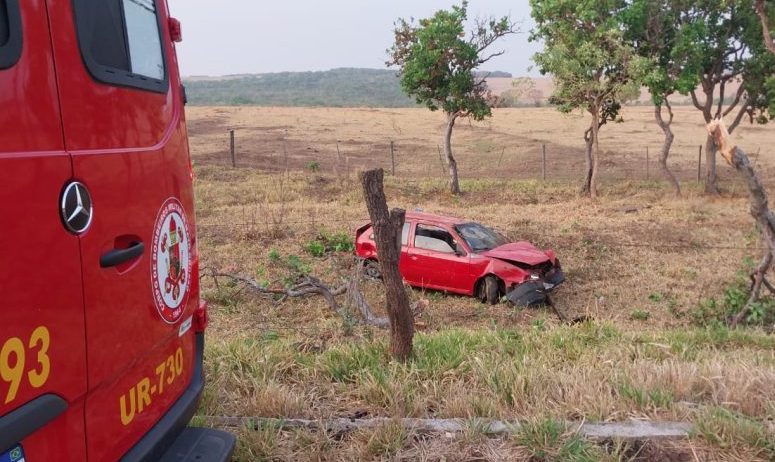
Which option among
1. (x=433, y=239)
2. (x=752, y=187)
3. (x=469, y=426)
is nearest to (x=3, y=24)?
(x=469, y=426)

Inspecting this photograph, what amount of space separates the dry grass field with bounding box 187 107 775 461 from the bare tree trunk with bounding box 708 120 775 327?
2.39 feet

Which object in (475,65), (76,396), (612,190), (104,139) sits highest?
(475,65)

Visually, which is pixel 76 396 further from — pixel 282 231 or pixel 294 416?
pixel 282 231

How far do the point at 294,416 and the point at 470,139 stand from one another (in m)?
38.2

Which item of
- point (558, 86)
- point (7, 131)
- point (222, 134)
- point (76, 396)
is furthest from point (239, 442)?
point (222, 134)

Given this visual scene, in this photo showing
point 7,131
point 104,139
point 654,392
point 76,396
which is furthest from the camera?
point 654,392

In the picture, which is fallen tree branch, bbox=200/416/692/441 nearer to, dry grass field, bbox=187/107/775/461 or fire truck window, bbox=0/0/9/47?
dry grass field, bbox=187/107/775/461

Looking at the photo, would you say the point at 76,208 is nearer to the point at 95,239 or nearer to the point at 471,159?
the point at 95,239

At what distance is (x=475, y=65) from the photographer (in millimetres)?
20500

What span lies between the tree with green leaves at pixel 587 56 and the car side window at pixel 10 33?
18.5 metres

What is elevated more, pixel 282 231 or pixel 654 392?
pixel 654 392

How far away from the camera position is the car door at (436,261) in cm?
1073

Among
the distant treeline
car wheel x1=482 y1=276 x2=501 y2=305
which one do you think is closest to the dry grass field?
car wheel x1=482 y1=276 x2=501 y2=305

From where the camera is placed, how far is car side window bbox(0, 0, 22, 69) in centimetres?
168
